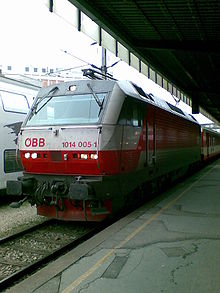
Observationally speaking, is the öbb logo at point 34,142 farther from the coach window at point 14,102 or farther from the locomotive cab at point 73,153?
the coach window at point 14,102

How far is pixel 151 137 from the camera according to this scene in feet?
30.6

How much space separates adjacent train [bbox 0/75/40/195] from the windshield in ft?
8.38

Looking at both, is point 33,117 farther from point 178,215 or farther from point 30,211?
point 178,215

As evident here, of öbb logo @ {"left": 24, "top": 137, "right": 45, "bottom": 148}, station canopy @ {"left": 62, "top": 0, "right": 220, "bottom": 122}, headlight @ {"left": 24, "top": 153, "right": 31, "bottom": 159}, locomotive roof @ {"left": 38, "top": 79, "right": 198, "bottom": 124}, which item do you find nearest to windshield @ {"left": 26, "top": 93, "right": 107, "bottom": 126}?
locomotive roof @ {"left": 38, "top": 79, "right": 198, "bottom": 124}

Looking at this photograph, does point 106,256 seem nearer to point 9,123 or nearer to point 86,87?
point 86,87

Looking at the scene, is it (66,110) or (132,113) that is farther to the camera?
(132,113)

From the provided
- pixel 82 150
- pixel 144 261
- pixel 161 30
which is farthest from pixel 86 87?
pixel 161 30

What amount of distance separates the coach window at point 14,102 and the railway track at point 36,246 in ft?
13.7

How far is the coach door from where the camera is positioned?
905cm

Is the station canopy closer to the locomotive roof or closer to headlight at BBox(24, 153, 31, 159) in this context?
the locomotive roof

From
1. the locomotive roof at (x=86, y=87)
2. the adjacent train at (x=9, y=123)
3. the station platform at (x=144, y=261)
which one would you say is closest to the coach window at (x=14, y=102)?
the adjacent train at (x=9, y=123)

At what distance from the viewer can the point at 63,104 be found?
756 centimetres

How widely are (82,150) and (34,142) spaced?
47.4 inches

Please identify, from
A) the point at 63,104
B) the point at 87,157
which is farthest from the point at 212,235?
the point at 63,104
